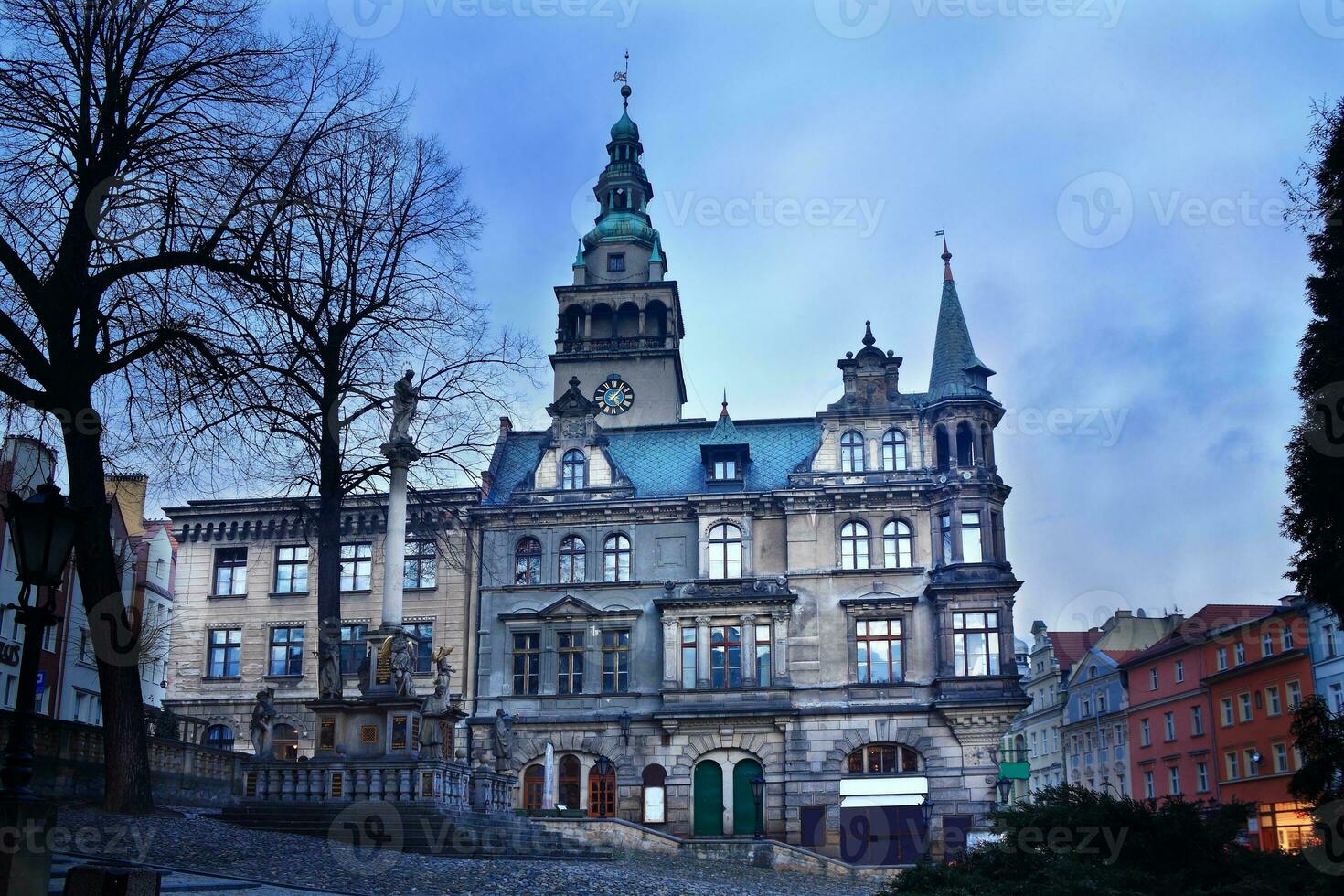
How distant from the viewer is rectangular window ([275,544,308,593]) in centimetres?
4616

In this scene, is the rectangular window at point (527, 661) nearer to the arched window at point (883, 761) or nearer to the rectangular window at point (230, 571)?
the rectangular window at point (230, 571)

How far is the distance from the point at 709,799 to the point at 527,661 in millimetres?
7839

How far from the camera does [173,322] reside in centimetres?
2177

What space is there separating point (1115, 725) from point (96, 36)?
218ft

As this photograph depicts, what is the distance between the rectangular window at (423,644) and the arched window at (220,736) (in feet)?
22.7

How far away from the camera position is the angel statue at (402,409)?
1176 inches

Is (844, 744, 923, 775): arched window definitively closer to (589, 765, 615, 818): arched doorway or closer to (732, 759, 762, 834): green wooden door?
(732, 759, 762, 834): green wooden door

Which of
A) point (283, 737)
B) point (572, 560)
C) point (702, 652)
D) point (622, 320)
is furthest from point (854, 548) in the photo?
point (283, 737)

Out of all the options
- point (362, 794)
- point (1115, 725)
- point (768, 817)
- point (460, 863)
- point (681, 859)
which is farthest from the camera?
point (1115, 725)

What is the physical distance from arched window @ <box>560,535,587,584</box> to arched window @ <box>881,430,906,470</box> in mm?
10998

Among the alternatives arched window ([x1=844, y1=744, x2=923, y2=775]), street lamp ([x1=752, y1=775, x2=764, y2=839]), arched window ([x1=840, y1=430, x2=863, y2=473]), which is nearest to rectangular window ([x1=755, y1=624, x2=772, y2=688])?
street lamp ([x1=752, y1=775, x2=764, y2=839])

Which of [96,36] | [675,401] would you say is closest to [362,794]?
[96,36]

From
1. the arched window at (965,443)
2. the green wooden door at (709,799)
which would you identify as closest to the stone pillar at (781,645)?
the green wooden door at (709,799)

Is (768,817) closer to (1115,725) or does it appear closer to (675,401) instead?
(675,401)
